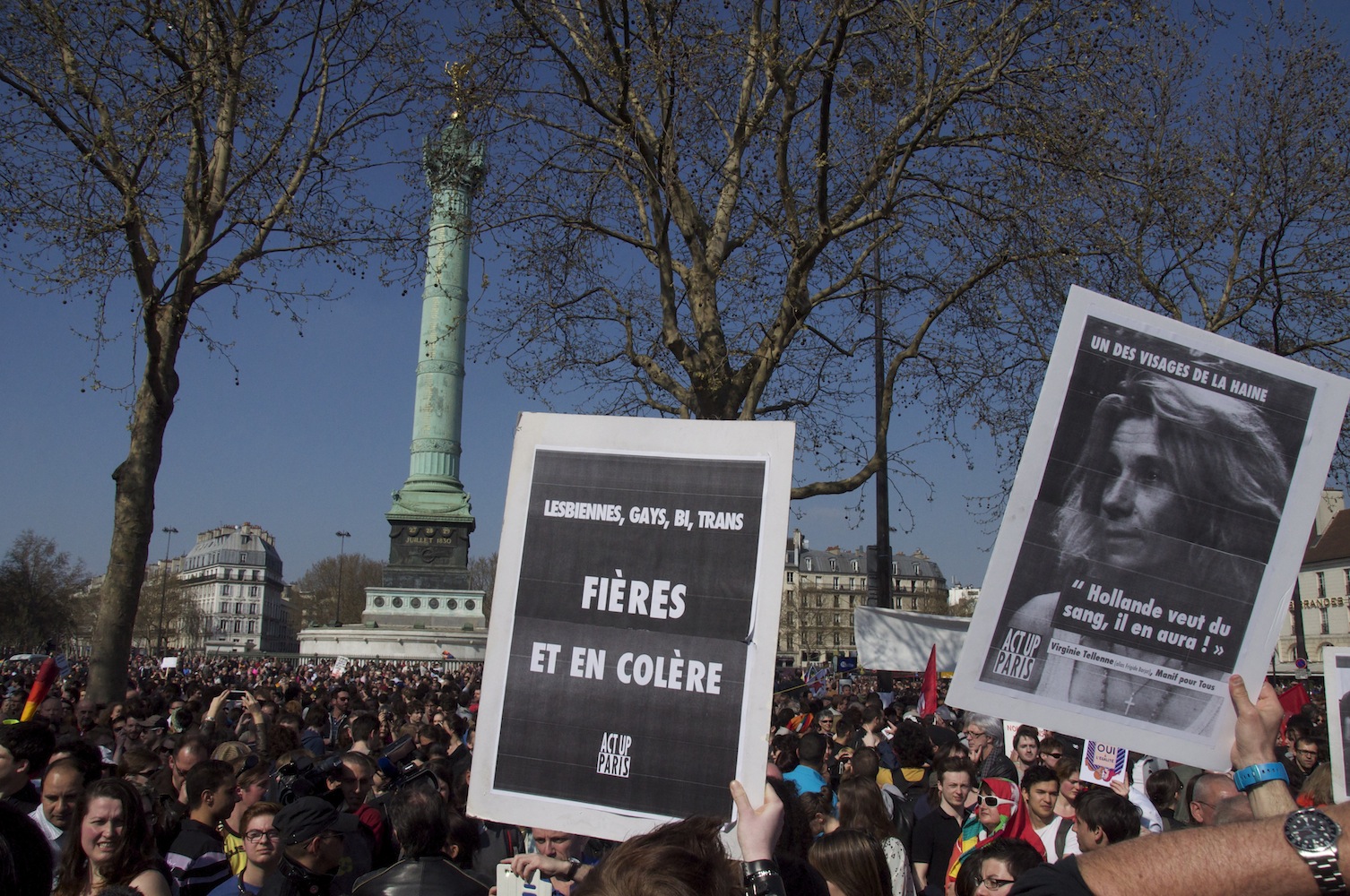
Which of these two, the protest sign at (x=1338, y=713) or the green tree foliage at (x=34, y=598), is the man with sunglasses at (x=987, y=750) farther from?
the green tree foliage at (x=34, y=598)

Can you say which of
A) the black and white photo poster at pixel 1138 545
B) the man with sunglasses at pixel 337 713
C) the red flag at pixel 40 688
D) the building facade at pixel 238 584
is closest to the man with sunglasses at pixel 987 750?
the black and white photo poster at pixel 1138 545

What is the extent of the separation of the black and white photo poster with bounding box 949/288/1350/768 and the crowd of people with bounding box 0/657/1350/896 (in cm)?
19

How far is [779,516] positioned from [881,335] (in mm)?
12343

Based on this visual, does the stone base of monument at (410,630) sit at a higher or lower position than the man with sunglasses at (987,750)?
lower

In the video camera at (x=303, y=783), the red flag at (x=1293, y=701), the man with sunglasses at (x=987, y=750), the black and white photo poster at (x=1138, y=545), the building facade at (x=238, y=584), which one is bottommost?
the building facade at (x=238, y=584)

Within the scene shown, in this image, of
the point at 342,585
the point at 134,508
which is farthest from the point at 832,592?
the point at 134,508

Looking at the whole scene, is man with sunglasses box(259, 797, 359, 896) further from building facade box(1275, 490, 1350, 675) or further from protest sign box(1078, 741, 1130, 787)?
building facade box(1275, 490, 1350, 675)

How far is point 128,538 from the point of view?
12617 millimetres

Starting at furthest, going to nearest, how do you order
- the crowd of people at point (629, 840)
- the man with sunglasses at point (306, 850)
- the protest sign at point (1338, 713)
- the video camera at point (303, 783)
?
the video camera at point (303, 783) < the man with sunglasses at point (306, 850) < the protest sign at point (1338, 713) < the crowd of people at point (629, 840)

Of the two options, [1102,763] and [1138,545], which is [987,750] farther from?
[1138,545]

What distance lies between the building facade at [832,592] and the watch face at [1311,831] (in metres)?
96.4

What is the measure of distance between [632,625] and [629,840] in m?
1.24

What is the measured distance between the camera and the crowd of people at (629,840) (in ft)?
5.84

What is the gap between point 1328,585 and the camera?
59.0 meters
